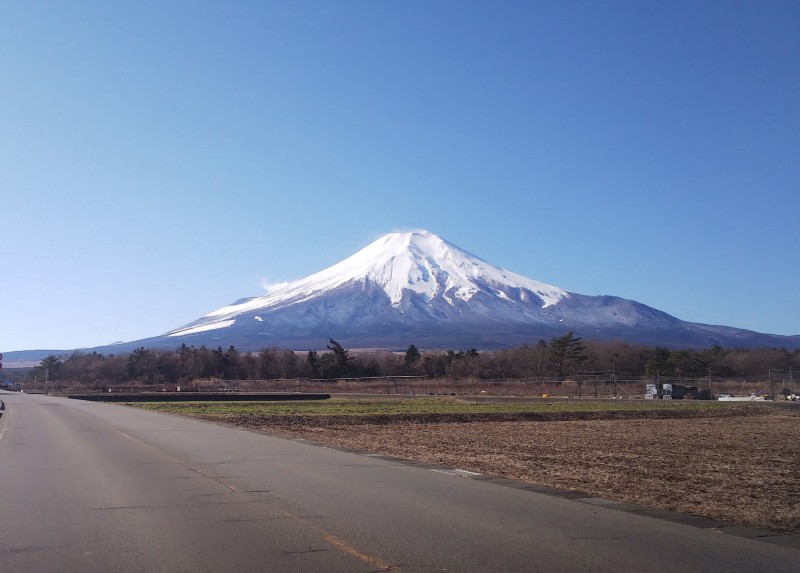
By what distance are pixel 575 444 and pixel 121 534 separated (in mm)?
14992

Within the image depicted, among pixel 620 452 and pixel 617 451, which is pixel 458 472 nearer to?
pixel 620 452

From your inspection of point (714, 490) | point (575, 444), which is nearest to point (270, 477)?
point (714, 490)

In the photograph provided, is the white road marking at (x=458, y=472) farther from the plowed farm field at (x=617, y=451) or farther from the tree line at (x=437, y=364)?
the tree line at (x=437, y=364)

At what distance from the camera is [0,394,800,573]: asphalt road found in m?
7.54

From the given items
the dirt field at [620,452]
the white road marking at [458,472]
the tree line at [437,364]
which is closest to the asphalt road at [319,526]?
the white road marking at [458,472]

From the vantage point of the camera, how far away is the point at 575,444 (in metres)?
21.5

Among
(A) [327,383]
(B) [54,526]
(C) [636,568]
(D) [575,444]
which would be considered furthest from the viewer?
(A) [327,383]

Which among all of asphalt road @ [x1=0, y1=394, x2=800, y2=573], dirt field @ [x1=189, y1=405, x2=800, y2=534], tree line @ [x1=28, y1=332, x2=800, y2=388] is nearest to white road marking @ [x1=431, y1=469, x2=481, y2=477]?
asphalt road @ [x1=0, y1=394, x2=800, y2=573]

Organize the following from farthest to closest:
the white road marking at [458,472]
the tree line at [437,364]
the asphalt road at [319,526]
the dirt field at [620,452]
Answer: the tree line at [437,364] < the white road marking at [458,472] < the dirt field at [620,452] < the asphalt road at [319,526]

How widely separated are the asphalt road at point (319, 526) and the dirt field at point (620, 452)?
1.61 metres

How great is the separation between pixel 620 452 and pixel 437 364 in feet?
344

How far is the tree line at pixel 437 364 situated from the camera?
344 feet

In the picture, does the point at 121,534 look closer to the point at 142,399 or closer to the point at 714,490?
the point at 714,490

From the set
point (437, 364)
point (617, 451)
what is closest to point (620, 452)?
point (617, 451)
